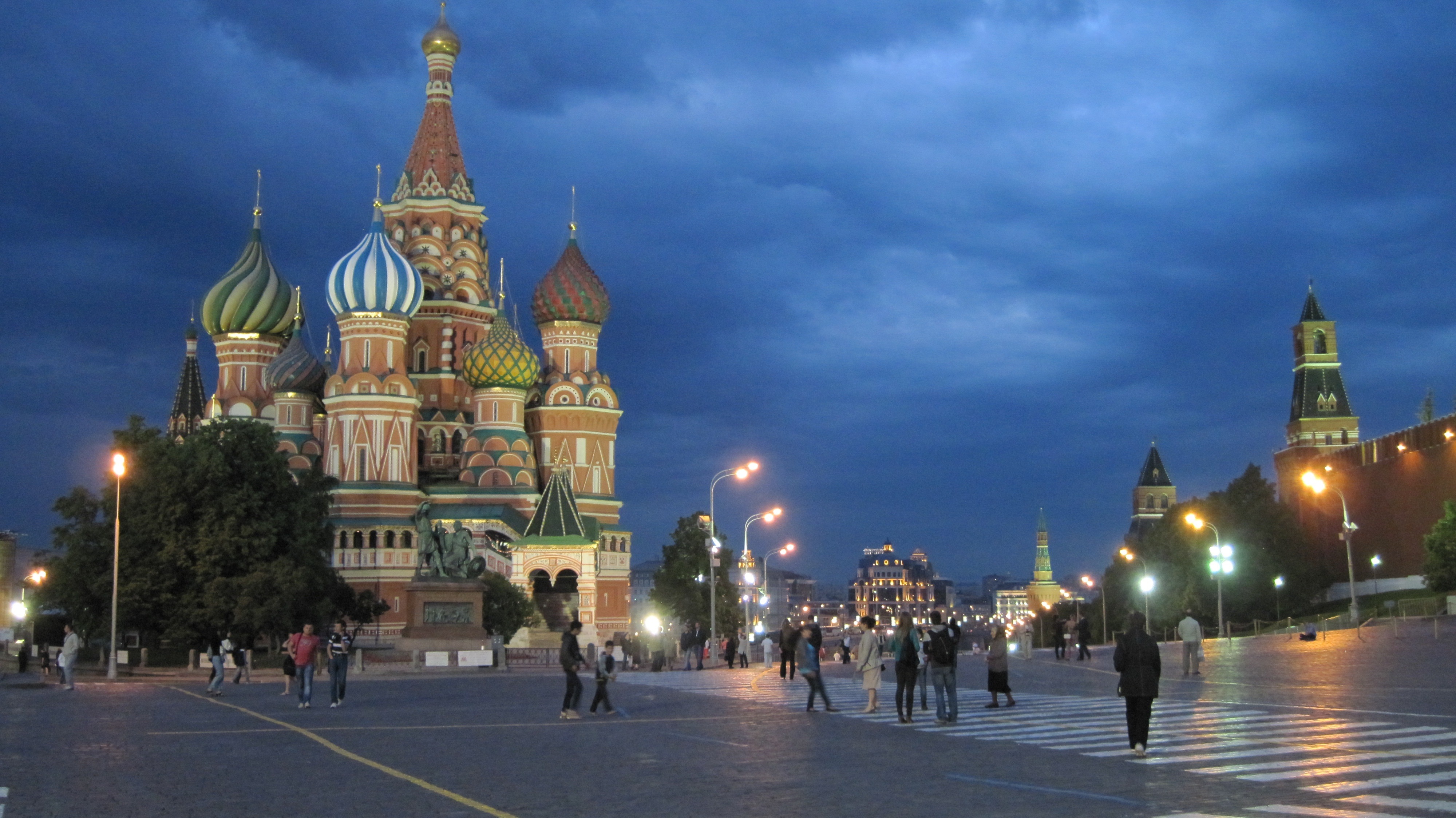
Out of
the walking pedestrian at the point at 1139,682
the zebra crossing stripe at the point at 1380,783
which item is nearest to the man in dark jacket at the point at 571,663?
the walking pedestrian at the point at 1139,682

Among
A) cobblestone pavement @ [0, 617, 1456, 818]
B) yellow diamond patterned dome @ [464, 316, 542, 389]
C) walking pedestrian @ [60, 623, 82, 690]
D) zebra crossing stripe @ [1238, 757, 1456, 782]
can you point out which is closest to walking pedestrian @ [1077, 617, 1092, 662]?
cobblestone pavement @ [0, 617, 1456, 818]

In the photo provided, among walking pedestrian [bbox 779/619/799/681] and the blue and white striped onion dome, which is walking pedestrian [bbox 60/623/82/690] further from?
the blue and white striped onion dome

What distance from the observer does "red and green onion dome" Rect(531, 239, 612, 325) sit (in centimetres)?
8831

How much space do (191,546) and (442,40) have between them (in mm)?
49209

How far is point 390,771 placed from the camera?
1448 cm

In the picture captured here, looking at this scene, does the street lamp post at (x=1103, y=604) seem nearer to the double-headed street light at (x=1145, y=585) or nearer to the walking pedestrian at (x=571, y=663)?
the double-headed street light at (x=1145, y=585)

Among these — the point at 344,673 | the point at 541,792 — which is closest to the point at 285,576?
the point at 344,673

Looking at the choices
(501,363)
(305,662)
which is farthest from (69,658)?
(501,363)

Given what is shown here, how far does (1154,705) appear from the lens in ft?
72.7

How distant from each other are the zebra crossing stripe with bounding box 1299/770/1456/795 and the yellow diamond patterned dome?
236ft

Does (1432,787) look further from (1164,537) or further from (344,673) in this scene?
(1164,537)

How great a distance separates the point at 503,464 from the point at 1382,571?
5192 centimetres

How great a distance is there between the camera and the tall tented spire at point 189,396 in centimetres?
10075

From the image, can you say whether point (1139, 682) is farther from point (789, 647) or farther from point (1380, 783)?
point (789, 647)
